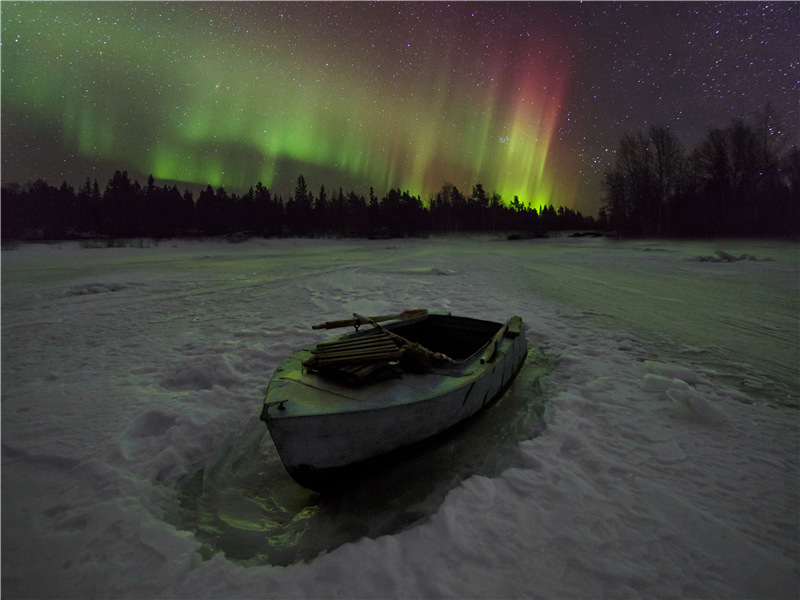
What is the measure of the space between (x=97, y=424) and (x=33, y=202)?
76.0m

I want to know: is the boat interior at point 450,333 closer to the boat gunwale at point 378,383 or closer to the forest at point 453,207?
the boat gunwale at point 378,383

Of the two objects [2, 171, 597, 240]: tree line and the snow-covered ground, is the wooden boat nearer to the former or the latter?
the snow-covered ground

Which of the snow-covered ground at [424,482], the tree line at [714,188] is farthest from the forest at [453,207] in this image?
the snow-covered ground at [424,482]

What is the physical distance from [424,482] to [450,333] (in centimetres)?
318

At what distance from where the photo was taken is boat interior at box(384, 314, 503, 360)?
19.7 feet

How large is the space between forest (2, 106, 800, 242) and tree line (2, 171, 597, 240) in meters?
0.20

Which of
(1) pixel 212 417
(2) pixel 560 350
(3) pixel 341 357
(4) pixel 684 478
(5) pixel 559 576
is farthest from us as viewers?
(2) pixel 560 350

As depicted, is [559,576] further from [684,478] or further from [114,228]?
[114,228]

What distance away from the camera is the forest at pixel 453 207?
3359cm

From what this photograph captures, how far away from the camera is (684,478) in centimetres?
298

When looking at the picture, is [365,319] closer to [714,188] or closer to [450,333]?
[450,333]

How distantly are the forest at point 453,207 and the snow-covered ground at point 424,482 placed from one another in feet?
126

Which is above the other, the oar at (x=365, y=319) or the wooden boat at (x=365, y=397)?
the oar at (x=365, y=319)

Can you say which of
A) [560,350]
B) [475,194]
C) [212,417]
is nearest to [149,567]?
[212,417]
